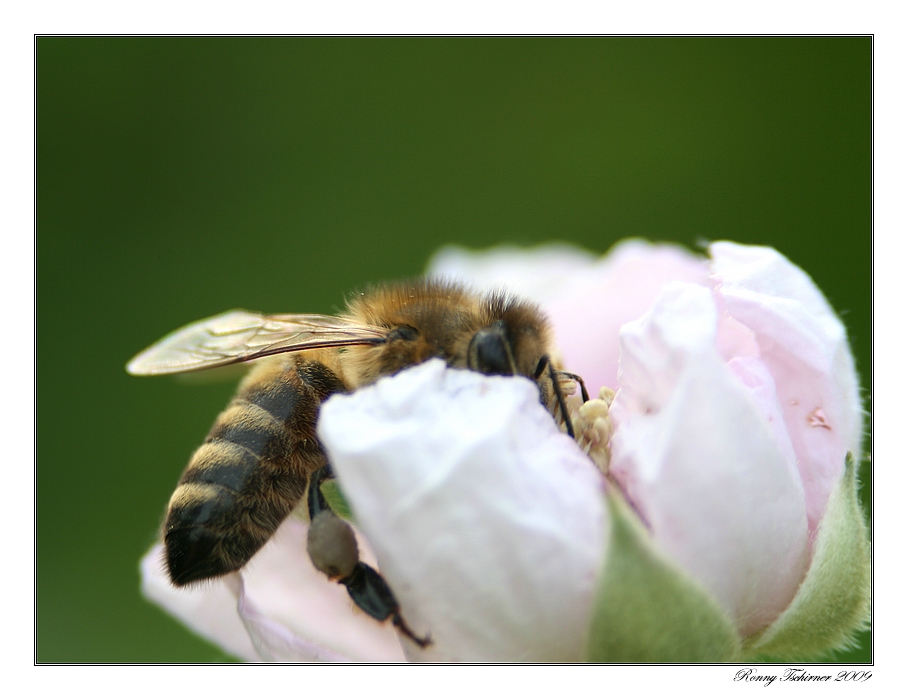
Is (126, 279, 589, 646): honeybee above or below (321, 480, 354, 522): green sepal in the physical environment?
above

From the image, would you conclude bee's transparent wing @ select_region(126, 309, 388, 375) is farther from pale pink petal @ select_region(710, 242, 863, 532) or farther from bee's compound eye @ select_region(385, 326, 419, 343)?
pale pink petal @ select_region(710, 242, 863, 532)

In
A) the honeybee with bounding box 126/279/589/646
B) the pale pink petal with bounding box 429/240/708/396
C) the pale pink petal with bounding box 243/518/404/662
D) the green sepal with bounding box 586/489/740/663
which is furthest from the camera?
the pale pink petal with bounding box 429/240/708/396

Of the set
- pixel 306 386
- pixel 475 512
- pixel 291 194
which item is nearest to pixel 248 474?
pixel 306 386

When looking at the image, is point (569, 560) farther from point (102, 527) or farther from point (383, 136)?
point (383, 136)

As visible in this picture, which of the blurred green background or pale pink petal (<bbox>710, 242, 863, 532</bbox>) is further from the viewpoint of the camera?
the blurred green background

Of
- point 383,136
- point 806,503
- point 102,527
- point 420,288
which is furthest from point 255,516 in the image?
point 383,136

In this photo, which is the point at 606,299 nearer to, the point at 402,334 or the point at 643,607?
the point at 402,334

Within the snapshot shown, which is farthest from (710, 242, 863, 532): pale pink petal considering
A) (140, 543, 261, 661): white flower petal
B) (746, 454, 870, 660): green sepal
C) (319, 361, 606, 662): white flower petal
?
(140, 543, 261, 661): white flower petal
